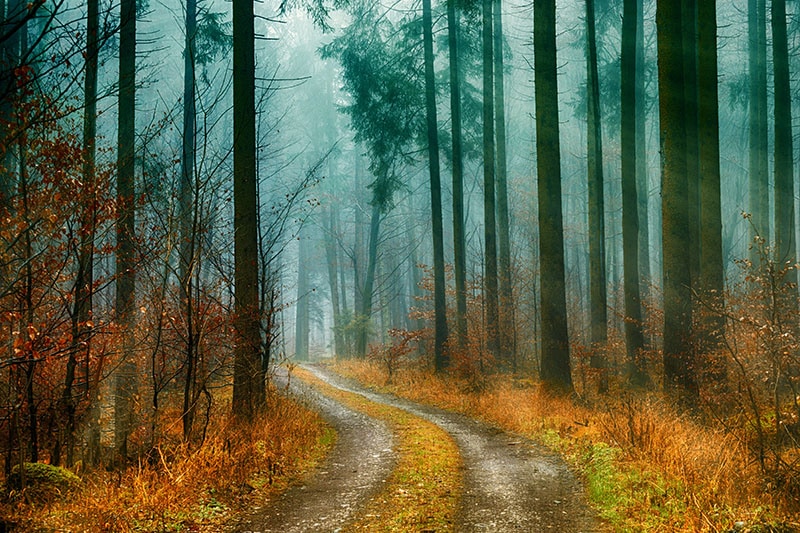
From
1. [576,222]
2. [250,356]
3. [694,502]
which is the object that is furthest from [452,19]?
[576,222]

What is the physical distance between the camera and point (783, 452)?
7.19 meters

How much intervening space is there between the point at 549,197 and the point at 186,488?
30.3ft

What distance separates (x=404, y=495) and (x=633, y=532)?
8.44ft

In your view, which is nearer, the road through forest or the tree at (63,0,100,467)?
the road through forest

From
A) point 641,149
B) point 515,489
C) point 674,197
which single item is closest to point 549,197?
point 674,197

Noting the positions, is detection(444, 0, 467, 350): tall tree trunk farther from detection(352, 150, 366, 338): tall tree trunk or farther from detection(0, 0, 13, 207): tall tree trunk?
detection(352, 150, 366, 338): tall tree trunk

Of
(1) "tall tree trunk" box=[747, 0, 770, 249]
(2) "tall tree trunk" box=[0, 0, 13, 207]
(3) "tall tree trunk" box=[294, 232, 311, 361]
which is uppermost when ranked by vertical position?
(1) "tall tree trunk" box=[747, 0, 770, 249]

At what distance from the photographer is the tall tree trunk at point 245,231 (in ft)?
30.0

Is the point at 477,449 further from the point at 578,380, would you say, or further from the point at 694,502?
→ the point at 578,380

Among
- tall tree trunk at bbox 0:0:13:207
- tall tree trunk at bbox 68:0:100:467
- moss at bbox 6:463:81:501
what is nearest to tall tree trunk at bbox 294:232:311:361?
tall tree trunk at bbox 0:0:13:207

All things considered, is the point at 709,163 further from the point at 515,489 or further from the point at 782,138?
the point at 782,138

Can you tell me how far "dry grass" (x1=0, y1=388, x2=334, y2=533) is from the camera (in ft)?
16.9

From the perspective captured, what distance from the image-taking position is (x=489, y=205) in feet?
59.5

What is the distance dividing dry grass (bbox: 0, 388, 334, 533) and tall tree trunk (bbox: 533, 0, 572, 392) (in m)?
6.06
